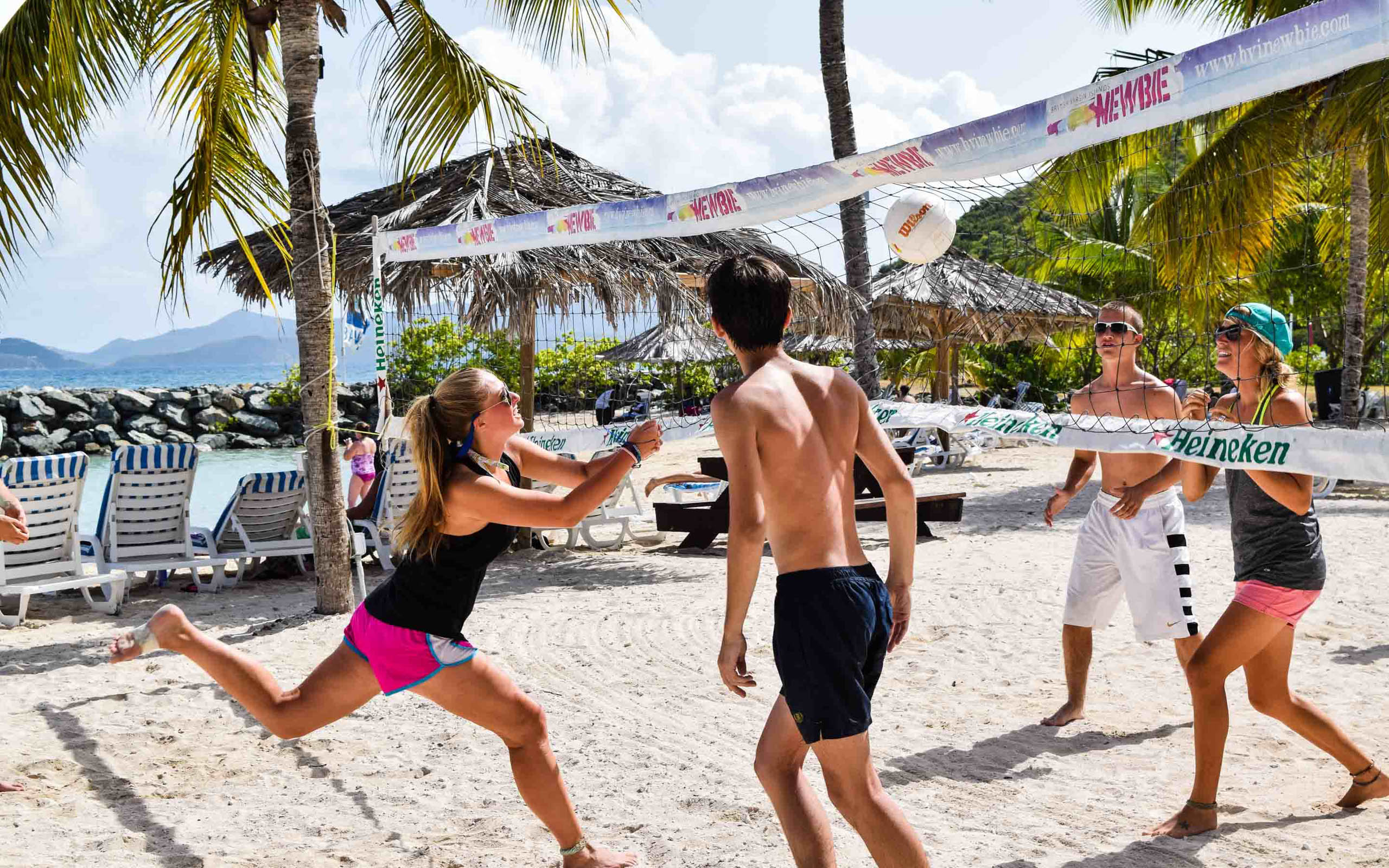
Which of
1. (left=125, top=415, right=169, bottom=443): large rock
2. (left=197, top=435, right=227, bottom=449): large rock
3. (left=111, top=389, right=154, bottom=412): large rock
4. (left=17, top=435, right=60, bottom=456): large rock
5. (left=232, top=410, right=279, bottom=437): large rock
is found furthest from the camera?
(left=111, top=389, right=154, bottom=412): large rock

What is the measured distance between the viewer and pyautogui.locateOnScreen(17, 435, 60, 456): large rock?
90.2 feet

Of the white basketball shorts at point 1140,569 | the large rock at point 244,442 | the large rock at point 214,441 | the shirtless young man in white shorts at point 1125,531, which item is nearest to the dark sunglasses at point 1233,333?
the shirtless young man in white shorts at point 1125,531

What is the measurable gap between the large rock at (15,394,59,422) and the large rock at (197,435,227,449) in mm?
3766

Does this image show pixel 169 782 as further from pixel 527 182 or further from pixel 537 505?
pixel 527 182

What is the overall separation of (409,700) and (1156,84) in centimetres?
386

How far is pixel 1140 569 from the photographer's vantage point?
404cm

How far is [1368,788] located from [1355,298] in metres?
10.9

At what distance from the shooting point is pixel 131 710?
478 centimetres

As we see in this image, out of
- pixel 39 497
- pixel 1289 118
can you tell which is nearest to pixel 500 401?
pixel 39 497

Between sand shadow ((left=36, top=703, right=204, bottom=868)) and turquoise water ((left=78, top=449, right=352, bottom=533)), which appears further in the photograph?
turquoise water ((left=78, top=449, right=352, bottom=533))

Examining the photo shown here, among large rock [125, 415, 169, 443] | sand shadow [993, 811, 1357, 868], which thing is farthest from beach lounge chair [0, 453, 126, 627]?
large rock [125, 415, 169, 443]

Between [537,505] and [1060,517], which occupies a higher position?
[537,505]

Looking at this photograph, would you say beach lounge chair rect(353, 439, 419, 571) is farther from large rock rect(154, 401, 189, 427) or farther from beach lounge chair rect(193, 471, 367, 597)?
large rock rect(154, 401, 189, 427)

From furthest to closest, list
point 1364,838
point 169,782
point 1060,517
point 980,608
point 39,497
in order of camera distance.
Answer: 1. point 1060,517
2. point 39,497
3. point 980,608
4. point 169,782
5. point 1364,838
